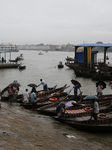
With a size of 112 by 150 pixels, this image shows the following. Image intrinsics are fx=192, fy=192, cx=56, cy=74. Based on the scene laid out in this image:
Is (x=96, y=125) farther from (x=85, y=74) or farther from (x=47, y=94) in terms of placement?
(x=85, y=74)

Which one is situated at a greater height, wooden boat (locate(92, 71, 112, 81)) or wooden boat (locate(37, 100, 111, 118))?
wooden boat (locate(92, 71, 112, 81))

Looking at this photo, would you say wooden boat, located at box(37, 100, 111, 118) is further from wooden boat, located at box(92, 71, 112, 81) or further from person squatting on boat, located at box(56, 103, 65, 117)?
wooden boat, located at box(92, 71, 112, 81)

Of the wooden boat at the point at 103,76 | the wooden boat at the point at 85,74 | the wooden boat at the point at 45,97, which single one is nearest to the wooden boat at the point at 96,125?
the wooden boat at the point at 45,97

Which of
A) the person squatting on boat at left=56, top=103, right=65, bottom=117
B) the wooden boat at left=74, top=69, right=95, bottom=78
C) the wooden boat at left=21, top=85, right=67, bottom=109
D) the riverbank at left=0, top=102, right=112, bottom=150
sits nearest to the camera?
the riverbank at left=0, top=102, right=112, bottom=150

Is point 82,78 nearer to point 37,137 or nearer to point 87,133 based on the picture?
point 87,133

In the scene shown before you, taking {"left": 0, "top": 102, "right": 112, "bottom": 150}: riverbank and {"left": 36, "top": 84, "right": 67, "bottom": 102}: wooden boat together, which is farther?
{"left": 36, "top": 84, "right": 67, "bottom": 102}: wooden boat

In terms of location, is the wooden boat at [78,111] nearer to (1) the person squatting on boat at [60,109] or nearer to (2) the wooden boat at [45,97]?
(1) the person squatting on boat at [60,109]

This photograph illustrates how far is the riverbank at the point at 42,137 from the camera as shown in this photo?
5.25 m

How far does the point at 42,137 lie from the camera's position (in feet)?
20.3

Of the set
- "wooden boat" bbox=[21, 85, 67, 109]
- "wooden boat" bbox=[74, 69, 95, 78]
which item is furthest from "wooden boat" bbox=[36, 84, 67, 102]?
"wooden boat" bbox=[74, 69, 95, 78]

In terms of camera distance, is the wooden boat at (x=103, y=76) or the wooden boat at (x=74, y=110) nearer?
the wooden boat at (x=74, y=110)

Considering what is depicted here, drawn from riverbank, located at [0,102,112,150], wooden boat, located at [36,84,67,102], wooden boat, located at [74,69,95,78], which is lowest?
riverbank, located at [0,102,112,150]

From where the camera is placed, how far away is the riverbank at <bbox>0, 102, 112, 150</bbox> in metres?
5.25

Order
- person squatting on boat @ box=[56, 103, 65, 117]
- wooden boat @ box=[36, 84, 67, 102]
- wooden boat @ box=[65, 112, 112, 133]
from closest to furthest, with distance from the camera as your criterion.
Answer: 1. wooden boat @ box=[65, 112, 112, 133]
2. person squatting on boat @ box=[56, 103, 65, 117]
3. wooden boat @ box=[36, 84, 67, 102]
